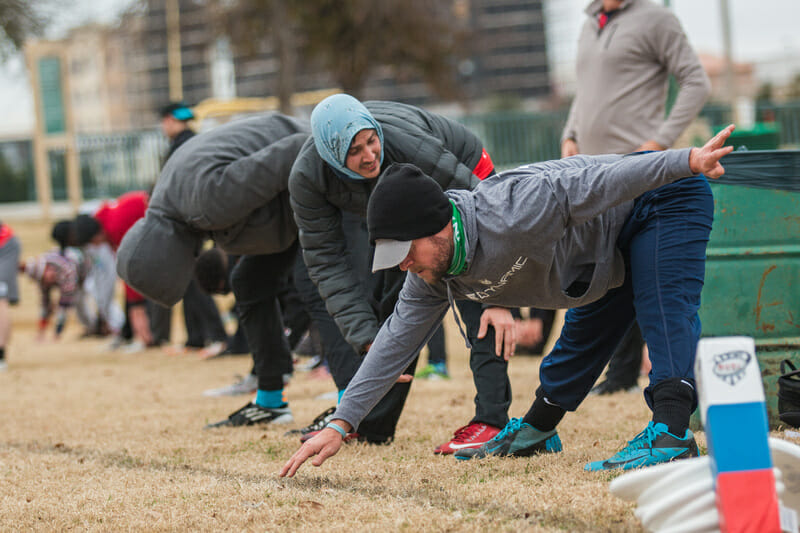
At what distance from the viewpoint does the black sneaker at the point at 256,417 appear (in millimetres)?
4637

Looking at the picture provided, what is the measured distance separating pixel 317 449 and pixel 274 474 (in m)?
0.68

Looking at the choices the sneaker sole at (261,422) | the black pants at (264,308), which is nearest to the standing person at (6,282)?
the sneaker sole at (261,422)

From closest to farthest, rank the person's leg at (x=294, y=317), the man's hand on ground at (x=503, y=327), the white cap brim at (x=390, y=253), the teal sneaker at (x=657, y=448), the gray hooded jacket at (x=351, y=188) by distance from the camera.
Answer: the white cap brim at (x=390, y=253), the teal sneaker at (x=657, y=448), the man's hand on ground at (x=503, y=327), the gray hooded jacket at (x=351, y=188), the person's leg at (x=294, y=317)

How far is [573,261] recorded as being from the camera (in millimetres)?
2768

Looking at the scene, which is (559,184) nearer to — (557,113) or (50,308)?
(50,308)

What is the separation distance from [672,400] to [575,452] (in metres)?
0.72

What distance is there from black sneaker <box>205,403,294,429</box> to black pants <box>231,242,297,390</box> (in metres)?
0.12

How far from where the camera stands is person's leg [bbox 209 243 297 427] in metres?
4.62

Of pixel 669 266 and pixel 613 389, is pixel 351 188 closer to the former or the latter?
pixel 669 266

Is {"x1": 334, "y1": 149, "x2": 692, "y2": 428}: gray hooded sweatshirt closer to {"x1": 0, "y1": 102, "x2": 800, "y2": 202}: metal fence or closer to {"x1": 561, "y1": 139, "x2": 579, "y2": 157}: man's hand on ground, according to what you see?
{"x1": 561, "y1": 139, "x2": 579, "y2": 157}: man's hand on ground

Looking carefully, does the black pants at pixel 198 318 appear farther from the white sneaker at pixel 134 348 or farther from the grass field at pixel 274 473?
the grass field at pixel 274 473

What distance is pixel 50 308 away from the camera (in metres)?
11.8

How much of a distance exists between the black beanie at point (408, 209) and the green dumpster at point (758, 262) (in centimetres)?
163

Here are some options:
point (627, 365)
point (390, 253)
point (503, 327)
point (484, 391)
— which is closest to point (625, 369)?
point (627, 365)
